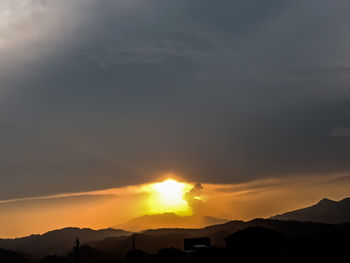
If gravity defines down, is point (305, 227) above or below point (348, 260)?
above

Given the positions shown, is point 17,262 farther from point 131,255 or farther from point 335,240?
point 335,240

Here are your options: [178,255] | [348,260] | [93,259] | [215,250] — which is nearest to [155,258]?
[178,255]

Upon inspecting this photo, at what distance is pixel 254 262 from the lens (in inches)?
1657

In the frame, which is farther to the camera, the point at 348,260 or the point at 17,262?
the point at 17,262

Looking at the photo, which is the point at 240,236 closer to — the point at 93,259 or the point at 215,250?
the point at 215,250

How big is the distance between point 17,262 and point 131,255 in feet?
375

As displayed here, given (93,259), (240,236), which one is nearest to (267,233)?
(240,236)

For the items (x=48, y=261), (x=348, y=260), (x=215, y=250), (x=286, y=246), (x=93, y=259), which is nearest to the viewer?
(x=348, y=260)

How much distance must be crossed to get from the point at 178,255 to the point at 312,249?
63.7ft

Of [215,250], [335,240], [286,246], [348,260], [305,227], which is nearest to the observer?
[348,260]

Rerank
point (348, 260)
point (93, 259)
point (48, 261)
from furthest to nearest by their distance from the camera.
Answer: point (93, 259), point (48, 261), point (348, 260)

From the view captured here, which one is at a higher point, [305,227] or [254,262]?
[305,227]

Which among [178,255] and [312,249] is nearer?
[312,249]

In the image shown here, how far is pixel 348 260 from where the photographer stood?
136ft
